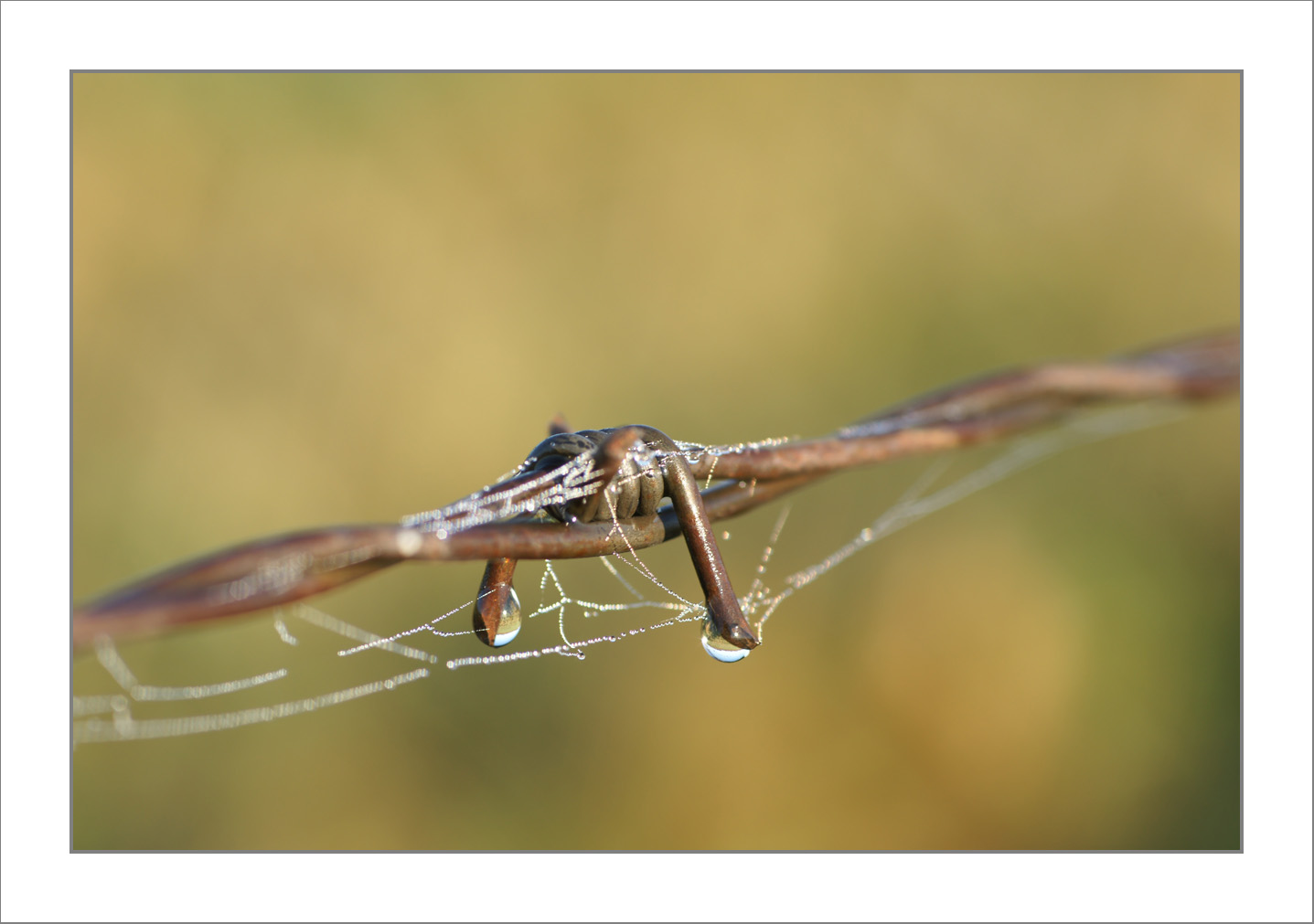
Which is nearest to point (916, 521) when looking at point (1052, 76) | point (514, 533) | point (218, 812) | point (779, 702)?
point (779, 702)

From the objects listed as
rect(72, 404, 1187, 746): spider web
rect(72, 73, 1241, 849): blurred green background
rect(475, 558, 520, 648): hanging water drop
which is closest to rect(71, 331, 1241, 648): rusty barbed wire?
rect(475, 558, 520, 648): hanging water drop

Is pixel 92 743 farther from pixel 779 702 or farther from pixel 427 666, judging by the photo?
pixel 779 702

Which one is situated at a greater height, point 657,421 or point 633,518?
point 657,421

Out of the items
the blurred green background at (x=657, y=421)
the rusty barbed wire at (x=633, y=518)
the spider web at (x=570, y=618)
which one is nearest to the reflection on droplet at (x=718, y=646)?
the rusty barbed wire at (x=633, y=518)

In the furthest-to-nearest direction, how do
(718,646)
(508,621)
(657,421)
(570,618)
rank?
1. (657,421)
2. (570,618)
3. (508,621)
4. (718,646)

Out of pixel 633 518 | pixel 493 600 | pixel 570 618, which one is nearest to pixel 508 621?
pixel 493 600

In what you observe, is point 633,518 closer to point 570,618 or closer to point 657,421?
point 570,618

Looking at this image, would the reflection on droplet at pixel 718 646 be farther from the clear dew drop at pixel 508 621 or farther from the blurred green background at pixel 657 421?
the blurred green background at pixel 657 421
